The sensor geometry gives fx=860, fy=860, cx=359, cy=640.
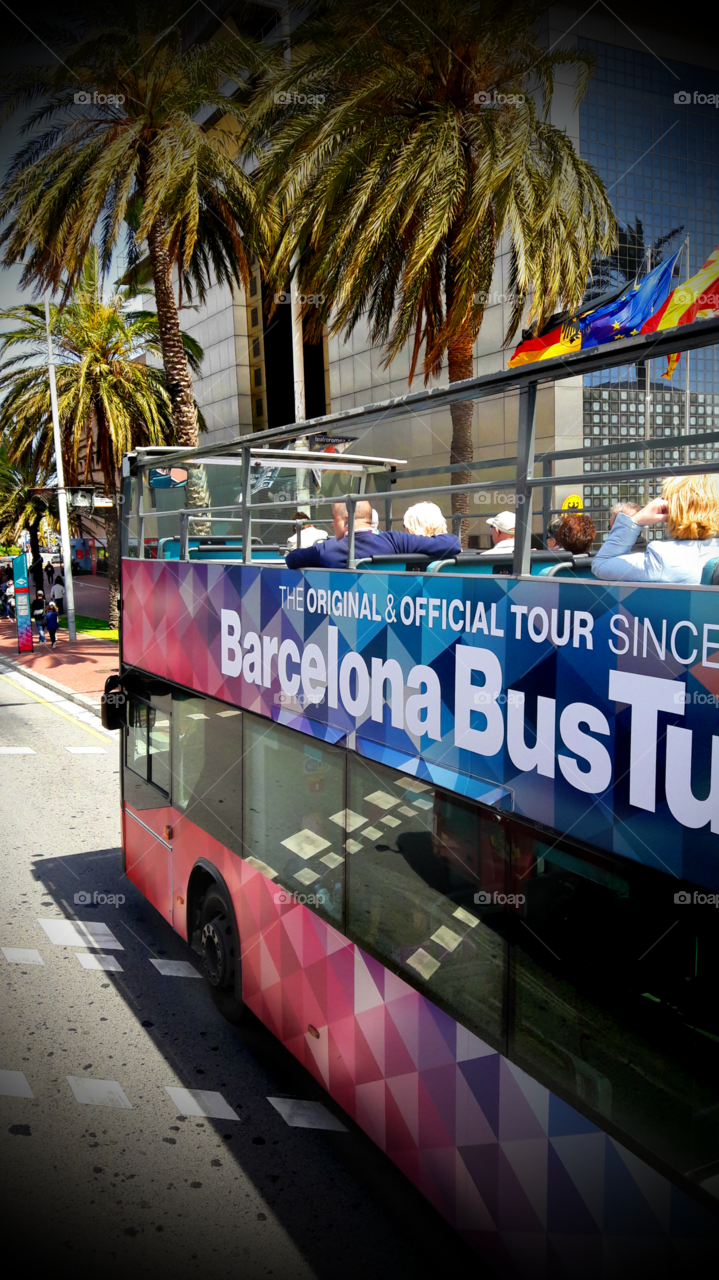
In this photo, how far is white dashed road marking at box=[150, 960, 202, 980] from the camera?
269 inches

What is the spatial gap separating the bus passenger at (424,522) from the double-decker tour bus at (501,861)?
20cm

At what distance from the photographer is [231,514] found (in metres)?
13.4

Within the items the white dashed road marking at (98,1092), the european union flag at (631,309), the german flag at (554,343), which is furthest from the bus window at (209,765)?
the european union flag at (631,309)

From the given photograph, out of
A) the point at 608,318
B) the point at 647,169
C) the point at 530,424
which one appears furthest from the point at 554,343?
the point at 647,169

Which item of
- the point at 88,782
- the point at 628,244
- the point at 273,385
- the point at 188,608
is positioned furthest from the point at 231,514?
the point at 273,385

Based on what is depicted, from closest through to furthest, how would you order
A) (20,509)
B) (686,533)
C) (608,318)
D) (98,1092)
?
(686,533), (608,318), (98,1092), (20,509)

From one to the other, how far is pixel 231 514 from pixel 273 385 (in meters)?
20.7

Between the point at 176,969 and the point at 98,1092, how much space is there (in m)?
1.60

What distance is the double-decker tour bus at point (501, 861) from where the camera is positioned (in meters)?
2.59

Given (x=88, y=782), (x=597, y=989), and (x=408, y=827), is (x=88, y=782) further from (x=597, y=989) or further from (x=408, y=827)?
(x=597, y=989)

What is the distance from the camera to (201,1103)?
5227mm

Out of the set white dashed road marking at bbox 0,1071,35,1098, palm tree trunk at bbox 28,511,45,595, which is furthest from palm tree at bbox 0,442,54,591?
white dashed road marking at bbox 0,1071,35,1098
